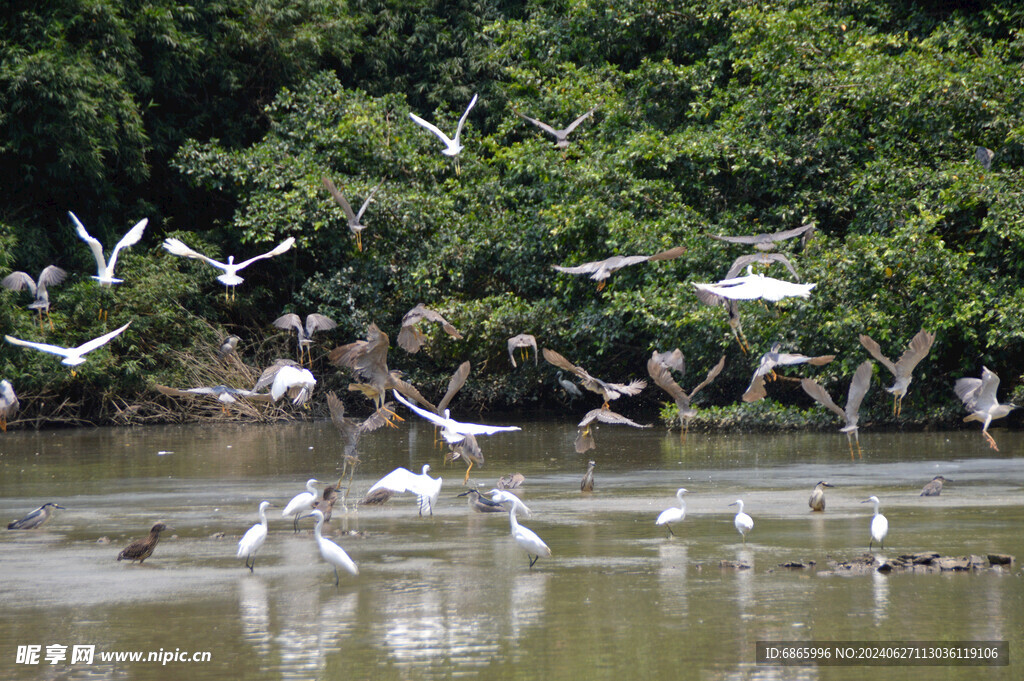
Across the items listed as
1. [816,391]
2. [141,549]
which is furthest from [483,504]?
[816,391]

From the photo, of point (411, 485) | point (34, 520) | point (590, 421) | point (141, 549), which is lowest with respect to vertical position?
point (141, 549)

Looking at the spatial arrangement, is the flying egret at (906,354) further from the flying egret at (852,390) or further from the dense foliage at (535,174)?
the dense foliage at (535,174)

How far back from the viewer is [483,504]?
846 cm

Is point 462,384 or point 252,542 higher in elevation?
point 462,384

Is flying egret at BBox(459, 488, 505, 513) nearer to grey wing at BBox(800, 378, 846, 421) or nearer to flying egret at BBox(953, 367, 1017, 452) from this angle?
grey wing at BBox(800, 378, 846, 421)

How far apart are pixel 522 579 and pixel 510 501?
143cm

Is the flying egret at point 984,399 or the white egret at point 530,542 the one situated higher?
the flying egret at point 984,399

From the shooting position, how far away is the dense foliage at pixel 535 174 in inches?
548

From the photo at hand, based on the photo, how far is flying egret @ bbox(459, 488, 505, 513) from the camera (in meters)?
8.43

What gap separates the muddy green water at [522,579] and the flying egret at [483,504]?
0.15 metres

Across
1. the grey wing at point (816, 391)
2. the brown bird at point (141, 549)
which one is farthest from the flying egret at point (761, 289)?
the brown bird at point (141, 549)

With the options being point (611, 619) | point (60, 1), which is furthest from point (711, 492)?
point (60, 1)

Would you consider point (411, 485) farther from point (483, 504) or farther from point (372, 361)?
point (372, 361)

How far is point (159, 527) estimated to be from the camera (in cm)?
691
